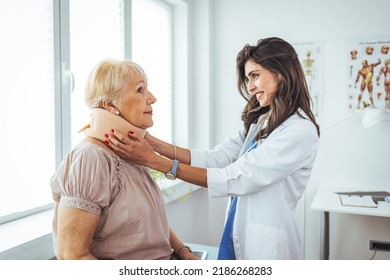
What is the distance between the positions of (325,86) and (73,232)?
1.70 metres

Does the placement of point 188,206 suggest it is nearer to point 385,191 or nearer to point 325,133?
point 325,133

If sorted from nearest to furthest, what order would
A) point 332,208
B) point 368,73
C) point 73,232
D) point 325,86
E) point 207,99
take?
point 73,232
point 332,208
point 368,73
point 325,86
point 207,99

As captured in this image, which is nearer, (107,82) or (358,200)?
(107,82)

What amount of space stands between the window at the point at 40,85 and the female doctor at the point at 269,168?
401 mm

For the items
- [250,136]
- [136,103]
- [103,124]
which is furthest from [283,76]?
[103,124]

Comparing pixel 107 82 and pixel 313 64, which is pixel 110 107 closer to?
pixel 107 82

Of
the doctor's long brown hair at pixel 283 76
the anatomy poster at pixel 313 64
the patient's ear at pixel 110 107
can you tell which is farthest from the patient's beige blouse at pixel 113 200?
the anatomy poster at pixel 313 64

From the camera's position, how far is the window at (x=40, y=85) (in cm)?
125

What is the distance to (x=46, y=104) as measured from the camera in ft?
4.56

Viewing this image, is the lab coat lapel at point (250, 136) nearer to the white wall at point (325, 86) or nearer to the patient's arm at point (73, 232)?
the patient's arm at point (73, 232)

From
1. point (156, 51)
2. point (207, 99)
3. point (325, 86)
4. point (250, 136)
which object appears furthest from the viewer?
point (207, 99)

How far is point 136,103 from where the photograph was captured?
3.50 ft

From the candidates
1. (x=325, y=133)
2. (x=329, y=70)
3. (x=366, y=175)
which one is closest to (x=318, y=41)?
(x=329, y=70)
